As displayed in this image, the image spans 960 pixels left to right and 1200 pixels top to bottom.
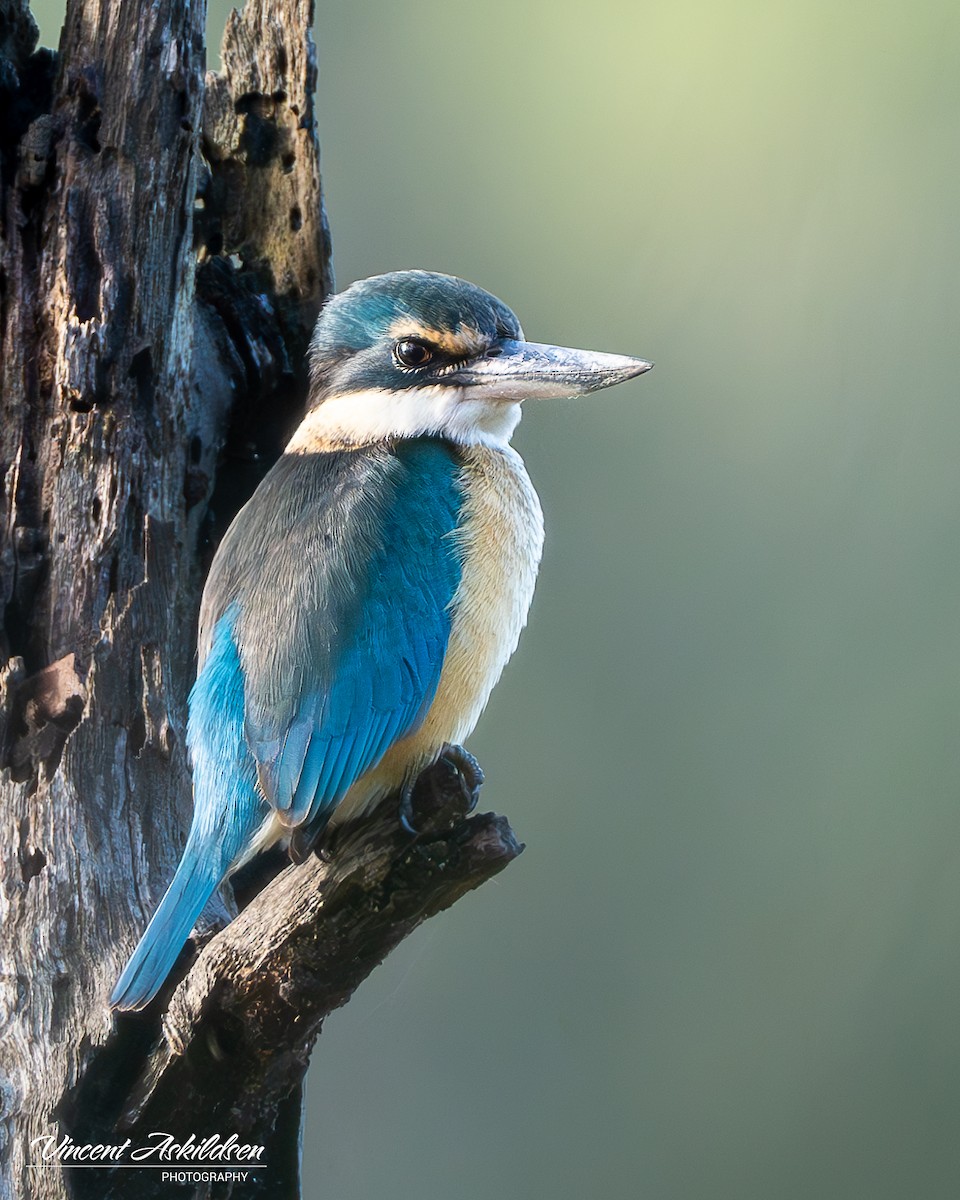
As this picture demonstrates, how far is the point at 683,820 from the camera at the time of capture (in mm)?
2320

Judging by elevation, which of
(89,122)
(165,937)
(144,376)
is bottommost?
(165,937)

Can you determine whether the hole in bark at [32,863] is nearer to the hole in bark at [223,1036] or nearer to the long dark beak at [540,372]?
the hole in bark at [223,1036]

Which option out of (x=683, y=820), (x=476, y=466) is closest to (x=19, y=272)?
(x=476, y=466)

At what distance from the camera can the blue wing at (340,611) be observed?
4.04 feet

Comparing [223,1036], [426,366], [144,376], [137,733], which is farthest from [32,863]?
[426,366]

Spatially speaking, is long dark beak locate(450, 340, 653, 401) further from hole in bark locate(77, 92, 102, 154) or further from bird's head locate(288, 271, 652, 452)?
hole in bark locate(77, 92, 102, 154)

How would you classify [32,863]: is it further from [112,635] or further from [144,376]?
[144,376]

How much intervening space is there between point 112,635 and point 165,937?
0.37 meters

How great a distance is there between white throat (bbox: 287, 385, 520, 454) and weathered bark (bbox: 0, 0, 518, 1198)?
18 centimetres

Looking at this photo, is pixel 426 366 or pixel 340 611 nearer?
pixel 340 611

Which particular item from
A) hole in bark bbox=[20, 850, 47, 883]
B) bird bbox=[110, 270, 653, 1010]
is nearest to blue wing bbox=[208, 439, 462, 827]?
bird bbox=[110, 270, 653, 1010]

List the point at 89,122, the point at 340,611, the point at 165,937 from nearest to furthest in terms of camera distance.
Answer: the point at 165,937 → the point at 340,611 → the point at 89,122

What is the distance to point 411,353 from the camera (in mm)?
1399

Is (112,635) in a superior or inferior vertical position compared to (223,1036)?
superior
